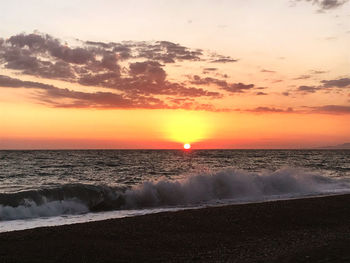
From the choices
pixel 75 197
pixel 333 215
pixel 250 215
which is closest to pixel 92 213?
pixel 75 197

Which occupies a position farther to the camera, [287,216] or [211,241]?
[287,216]

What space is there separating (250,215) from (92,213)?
25.8 feet

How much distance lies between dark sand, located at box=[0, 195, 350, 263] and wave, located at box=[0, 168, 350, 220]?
622cm

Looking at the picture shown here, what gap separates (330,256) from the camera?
330 inches

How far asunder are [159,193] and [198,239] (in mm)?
→ 12060

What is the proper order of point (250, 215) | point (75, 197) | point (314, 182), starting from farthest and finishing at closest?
point (314, 182)
point (75, 197)
point (250, 215)

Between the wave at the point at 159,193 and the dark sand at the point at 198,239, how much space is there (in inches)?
245

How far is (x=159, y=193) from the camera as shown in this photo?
77.0ft

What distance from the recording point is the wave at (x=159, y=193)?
1912 cm

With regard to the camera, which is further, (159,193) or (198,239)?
(159,193)

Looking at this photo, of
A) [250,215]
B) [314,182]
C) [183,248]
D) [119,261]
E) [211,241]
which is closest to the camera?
[119,261]

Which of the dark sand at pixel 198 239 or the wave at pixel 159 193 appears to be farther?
the wave at pixel 159 193

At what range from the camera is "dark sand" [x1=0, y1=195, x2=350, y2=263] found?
9.35 metres

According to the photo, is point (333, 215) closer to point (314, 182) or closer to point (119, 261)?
point (119, 261)
